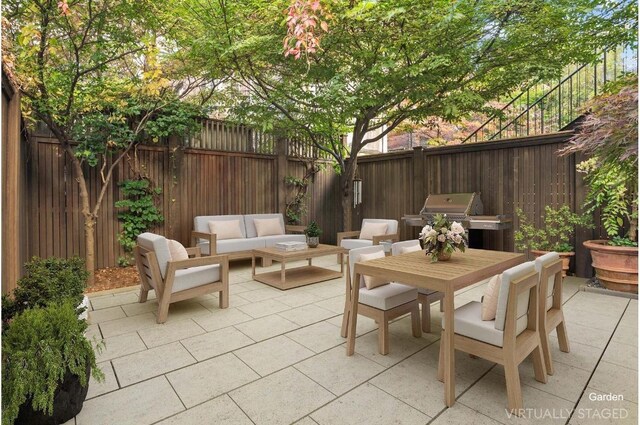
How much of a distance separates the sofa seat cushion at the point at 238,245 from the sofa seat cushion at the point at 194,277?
1.82 meters

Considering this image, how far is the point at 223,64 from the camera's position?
4781 mm

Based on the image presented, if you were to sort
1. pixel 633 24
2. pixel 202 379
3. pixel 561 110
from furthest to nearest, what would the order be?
pixel 561 110
pixel 633 24
pixel 202 379

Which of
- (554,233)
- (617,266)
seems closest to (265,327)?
(617,266)

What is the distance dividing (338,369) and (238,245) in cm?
368

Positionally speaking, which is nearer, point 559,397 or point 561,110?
point 559,397

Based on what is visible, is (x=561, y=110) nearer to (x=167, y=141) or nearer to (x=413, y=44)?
(x=413, y=44)

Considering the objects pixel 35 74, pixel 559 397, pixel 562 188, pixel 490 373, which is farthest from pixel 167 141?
pixel 562 188

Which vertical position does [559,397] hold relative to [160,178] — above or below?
below

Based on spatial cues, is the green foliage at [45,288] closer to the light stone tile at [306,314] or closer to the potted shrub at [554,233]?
the light stone tile at [306,314]

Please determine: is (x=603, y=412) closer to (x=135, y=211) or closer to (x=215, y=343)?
(x=215, y=343)

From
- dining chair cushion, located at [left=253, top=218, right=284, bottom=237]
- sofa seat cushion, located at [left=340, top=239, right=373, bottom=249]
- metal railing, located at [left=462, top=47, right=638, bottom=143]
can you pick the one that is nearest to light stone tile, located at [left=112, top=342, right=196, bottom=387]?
sofa seat cushion, located at [left=340, top=239, right=373, bottom=249]

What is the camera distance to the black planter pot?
167cm

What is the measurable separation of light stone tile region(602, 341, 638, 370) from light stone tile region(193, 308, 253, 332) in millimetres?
2963

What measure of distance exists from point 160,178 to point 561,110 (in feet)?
23.1
